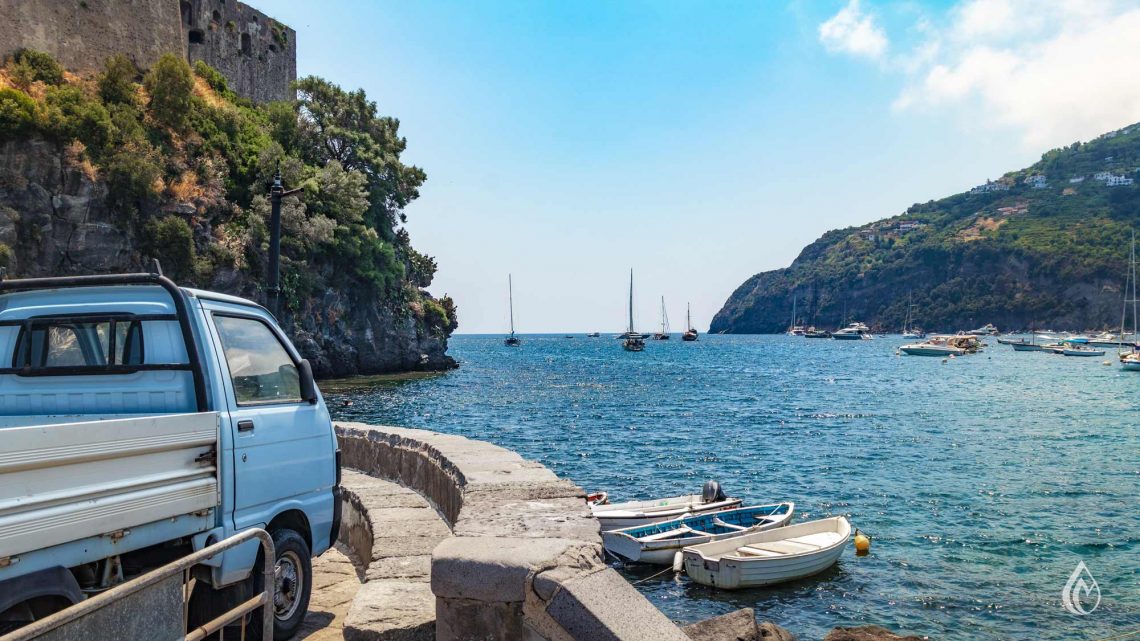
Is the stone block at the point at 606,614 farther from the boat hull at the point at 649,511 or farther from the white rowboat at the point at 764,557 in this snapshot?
the boat hull at the point at 649,511

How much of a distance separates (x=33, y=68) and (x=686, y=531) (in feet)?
146

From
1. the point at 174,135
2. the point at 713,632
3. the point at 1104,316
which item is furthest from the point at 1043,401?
the point at 1104,316

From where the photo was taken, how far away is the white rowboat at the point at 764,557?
14.6 meters

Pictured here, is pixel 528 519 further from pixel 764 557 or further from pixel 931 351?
pixel 931 351

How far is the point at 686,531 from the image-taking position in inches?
651

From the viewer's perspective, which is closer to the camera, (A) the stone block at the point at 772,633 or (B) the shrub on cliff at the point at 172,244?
(A) the stone block at the point at 772,633

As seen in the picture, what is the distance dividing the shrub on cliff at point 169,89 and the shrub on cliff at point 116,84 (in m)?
1.41

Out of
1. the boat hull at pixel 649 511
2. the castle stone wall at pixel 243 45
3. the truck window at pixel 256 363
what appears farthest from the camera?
the castle stone wall at pixel 243 45

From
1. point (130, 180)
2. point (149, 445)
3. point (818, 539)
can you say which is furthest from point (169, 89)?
point (149, 445)

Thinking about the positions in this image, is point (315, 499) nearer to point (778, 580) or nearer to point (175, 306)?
point (175, 306)

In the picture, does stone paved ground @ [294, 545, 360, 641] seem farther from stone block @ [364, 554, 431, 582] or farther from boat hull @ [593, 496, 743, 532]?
boat hull @ [593, 496, 743, 532]

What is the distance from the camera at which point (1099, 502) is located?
21.2 meters

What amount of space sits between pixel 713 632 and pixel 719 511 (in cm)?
774

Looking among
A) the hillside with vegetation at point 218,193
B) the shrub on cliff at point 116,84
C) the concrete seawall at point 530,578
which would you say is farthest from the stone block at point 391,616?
the shrub on cliff at point 116,84
